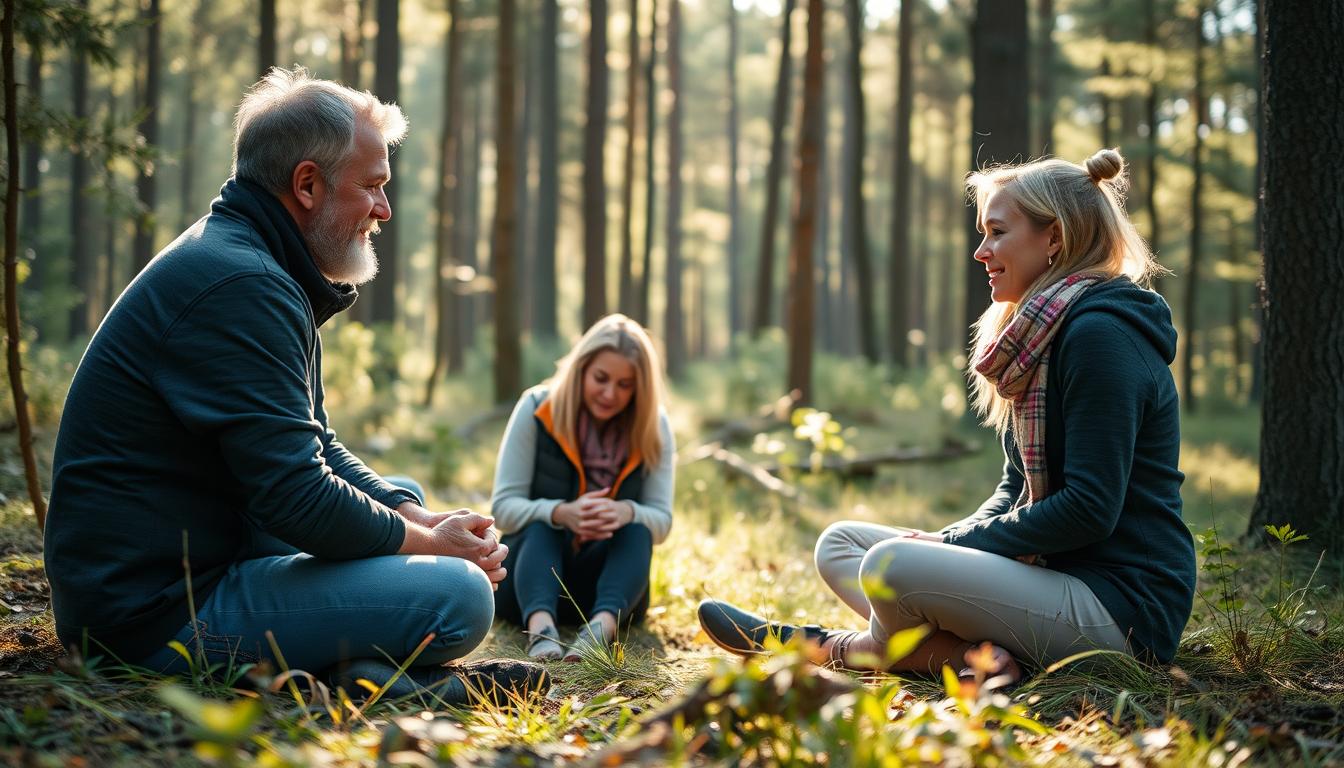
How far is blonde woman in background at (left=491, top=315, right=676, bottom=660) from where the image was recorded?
4.47 metres

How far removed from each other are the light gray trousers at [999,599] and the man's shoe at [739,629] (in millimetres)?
566

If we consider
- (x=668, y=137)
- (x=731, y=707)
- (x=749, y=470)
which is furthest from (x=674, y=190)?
(x=731, y=707)

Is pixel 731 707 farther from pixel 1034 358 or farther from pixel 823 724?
pixel 1034 358

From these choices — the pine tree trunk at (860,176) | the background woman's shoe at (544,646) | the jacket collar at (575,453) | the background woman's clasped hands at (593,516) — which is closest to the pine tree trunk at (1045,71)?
the pine tree trunk at (860,176)

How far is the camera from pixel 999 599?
10.5ft

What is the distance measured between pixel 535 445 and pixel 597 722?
6.96 feet

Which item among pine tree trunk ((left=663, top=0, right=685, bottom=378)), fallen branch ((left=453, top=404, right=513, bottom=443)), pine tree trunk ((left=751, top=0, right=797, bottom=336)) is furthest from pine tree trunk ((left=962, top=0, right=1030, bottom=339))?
pine tree trunk ((left=663, top=0, right=685, bottom=378))

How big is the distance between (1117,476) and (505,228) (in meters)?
10.6

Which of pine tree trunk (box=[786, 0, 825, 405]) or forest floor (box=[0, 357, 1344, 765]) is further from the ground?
pine tree trunk (box=[786, 0, 825, 405])

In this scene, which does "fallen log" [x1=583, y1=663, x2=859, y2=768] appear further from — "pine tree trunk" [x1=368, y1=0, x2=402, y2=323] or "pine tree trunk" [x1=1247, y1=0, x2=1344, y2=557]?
"pine tree trunk" [x1=368, y1=0, x2=402, y2=323]

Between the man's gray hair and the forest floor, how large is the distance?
1.44m

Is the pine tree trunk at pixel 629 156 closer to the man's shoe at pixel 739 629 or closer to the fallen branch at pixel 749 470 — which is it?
the fallen branch at pixel 749 470

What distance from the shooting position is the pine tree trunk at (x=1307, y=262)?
14.6 ft

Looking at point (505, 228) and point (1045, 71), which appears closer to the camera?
point (505, 228)
